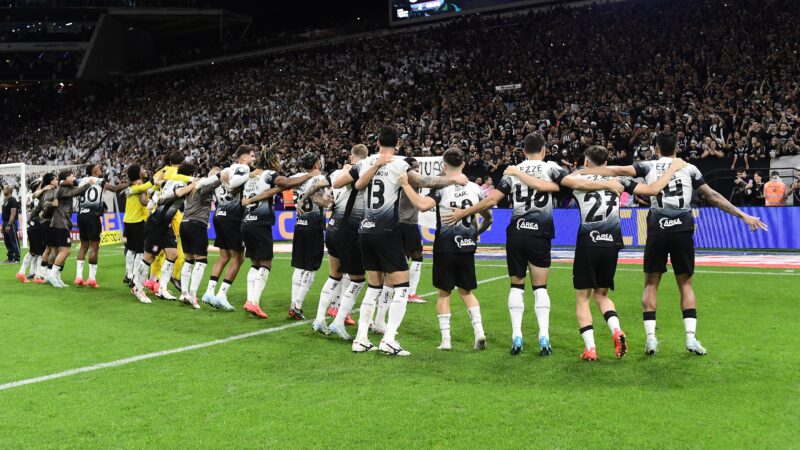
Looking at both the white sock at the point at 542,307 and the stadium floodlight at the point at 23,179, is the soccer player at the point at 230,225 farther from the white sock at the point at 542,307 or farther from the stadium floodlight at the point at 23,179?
the stadium floodlight at the point at 23,179

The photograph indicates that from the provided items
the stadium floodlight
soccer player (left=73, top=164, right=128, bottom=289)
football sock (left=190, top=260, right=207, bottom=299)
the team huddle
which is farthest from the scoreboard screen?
the team huddle

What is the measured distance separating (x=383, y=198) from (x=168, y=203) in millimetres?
6181

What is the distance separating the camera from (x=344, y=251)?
9484mm

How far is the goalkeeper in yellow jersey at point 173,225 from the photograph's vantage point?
12.9 meters

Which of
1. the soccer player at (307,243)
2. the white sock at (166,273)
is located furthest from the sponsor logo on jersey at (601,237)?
the white sock at (166,273)

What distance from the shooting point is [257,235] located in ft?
36.6

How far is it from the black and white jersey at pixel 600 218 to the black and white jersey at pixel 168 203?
24.7 ft

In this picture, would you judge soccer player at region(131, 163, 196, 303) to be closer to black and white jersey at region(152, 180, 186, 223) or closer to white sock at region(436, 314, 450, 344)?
black and white jersey at region(152, 180, 186, 223)

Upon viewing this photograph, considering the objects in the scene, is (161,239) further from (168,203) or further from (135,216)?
(135,216)

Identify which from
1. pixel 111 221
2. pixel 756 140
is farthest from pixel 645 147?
pixel 111 221

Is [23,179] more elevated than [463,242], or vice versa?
[23,179]

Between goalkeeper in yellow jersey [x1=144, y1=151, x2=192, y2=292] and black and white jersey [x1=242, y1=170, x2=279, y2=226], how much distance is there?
202 cm

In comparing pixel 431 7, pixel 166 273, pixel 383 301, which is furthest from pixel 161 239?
pixel 431 7

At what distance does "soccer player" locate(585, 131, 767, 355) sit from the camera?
802 centimetres
